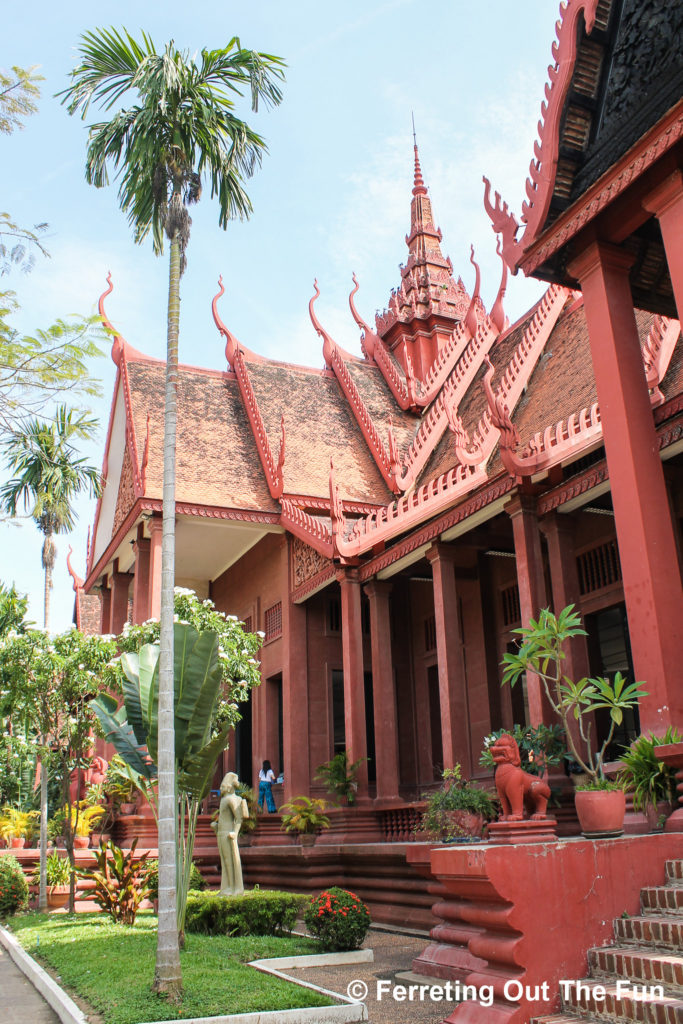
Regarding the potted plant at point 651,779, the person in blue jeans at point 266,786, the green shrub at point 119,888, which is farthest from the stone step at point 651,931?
the person in blue jeans at point 266,786

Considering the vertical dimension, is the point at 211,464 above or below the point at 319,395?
below

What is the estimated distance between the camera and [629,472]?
6.58 m

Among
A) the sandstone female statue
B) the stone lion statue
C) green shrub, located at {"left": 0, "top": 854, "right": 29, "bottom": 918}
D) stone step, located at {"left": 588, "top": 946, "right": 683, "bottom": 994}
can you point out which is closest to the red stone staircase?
stone step, located at {"left": 588, "top": 946, "right": 683, "bottom": 994}

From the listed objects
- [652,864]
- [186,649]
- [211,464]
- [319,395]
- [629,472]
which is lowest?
[652,864]

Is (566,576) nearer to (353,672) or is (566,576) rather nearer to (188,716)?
(353,672)

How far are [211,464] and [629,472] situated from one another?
1063 centimetres

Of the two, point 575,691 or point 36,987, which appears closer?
point 575,691

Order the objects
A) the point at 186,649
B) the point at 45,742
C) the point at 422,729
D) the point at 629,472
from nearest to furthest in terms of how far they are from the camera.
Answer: the point at 629,472 < the point at 186,649 < the point at 45,742 < the point at 422,729

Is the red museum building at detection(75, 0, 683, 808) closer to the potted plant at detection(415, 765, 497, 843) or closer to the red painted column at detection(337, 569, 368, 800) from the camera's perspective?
the red painted column at detection(337, 569, 368, 800)

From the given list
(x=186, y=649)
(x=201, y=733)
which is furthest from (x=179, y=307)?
(x=201, y=733)

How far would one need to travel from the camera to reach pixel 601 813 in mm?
4684

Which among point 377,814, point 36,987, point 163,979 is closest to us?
point 163,979

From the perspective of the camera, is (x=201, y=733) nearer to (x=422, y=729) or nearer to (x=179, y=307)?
(x=179, y=307)

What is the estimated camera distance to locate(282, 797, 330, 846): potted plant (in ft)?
38.5
